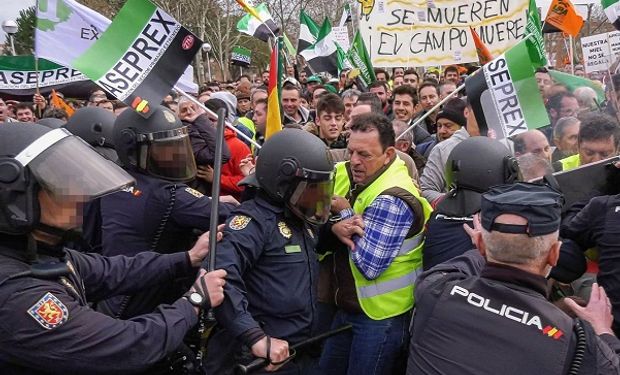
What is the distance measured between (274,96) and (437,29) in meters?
3.85

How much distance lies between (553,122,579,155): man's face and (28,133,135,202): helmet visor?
9.59 ft

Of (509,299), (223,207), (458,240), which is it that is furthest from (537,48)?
(509,299)

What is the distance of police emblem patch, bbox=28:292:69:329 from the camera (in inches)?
80.9

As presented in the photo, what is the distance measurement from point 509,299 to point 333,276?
1830mm

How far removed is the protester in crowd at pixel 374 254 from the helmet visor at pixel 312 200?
0.31 metres

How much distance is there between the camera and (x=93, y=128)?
480 cm

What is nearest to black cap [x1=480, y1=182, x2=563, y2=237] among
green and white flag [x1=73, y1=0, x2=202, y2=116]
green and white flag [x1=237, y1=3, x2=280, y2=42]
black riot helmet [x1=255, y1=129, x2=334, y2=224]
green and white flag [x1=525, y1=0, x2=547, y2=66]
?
black riot helmet [x1=255, y1=129, x2=334, y2=224]

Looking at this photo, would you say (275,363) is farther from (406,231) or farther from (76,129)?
(76,129)

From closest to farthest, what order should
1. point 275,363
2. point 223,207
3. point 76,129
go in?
point 275,363, point 223,207, point 76,129

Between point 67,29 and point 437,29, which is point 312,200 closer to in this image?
point 67,29

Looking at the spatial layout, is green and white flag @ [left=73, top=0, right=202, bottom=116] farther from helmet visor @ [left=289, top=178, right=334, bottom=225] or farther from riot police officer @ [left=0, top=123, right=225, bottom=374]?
riot police officer @ [left=0, top=123, right=225, bottom=374]

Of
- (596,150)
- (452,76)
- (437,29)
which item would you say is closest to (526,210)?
(596,150)

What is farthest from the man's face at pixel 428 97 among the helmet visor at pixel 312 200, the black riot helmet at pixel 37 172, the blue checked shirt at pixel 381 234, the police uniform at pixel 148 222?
the black riot helmet at pixel 37 172

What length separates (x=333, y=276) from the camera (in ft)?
12.9
